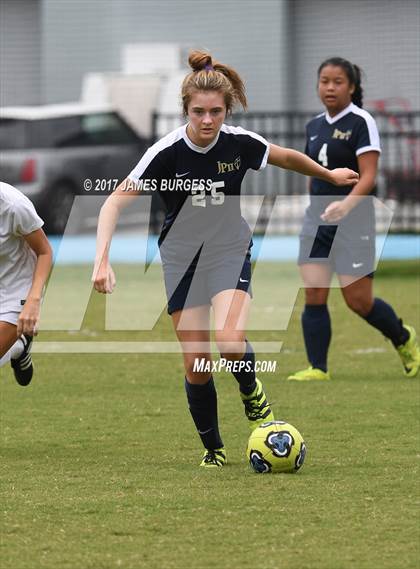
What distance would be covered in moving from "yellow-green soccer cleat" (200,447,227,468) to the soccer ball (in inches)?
7.8

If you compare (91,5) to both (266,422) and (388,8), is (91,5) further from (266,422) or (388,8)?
(266,422)

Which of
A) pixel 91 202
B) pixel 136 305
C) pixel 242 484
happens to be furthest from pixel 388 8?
pixel 242 484

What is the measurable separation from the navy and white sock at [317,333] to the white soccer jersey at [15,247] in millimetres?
2879

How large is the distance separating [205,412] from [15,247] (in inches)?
57.7

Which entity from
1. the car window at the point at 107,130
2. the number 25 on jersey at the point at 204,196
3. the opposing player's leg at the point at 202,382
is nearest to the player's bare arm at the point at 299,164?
the number 25 on jersey at the point at 204,196

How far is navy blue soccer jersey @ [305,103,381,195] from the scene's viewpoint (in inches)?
378

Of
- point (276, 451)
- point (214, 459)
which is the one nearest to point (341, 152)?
point (214, 459)

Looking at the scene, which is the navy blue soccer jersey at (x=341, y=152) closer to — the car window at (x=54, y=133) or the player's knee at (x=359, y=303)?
the player's knee at (x=359, y=303)

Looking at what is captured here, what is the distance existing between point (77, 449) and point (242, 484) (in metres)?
1.36

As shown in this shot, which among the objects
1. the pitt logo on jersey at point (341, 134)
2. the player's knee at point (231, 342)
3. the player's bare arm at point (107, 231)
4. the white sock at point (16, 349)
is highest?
the player's bare arm at point (107, 231)

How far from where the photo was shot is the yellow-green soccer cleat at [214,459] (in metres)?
6.98

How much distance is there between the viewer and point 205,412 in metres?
7.00

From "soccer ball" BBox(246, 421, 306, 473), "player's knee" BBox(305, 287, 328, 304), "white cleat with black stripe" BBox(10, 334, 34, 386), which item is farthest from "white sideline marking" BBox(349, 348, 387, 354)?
"soccer ball" BBox(246, 421, 306, 473)

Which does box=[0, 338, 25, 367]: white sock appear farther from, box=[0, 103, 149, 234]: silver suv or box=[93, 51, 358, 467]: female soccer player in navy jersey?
box=[0, 103, 149, 234]: silver suv
